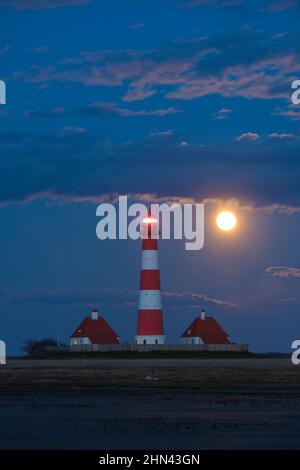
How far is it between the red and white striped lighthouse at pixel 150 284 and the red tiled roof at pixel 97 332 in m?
12.2

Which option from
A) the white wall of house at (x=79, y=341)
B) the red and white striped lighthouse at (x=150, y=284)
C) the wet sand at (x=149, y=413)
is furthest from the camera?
the white wall of house at (x=79, y=341)

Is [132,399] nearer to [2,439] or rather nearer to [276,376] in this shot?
[2,439]

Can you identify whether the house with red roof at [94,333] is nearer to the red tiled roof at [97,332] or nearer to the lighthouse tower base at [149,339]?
the red tiled roof at [97,332]

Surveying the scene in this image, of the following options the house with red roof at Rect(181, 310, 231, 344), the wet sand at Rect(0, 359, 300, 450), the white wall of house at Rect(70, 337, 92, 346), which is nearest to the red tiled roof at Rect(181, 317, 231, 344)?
the house with red roof at Rect(181, 310, 231, 344)

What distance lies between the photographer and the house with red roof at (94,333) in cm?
9944

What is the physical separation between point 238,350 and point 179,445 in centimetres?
7551

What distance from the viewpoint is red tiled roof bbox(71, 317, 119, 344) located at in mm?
99500

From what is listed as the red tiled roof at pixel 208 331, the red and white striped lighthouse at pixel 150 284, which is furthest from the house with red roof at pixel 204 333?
the red and white striped lighthouse at pixel 150 284

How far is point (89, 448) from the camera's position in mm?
23375

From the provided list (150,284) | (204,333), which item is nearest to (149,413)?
(150,284)

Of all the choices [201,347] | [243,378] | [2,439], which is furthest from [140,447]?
[201,347]

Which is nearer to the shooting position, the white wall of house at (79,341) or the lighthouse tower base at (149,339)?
the lighthouse tower base at (149,339)

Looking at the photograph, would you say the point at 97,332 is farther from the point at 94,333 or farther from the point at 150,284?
the point at 150,284

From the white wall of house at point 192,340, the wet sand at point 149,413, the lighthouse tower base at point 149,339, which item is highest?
the white wall of house at point 192,340
